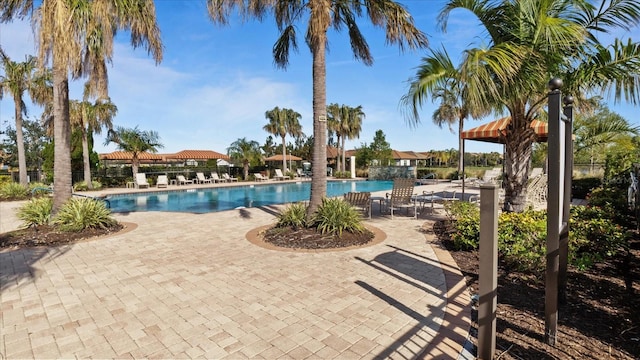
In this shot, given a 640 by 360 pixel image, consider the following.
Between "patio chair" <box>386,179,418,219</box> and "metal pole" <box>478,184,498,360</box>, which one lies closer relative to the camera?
"metal pole" <box>478,184,498,360</box>

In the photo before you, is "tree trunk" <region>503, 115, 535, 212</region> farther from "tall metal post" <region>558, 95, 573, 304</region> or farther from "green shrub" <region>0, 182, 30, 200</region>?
"green shrub" <region>0, 182, 30, 200</region>

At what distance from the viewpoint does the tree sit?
36.3 m

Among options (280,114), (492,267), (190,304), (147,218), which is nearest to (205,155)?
(280,114)

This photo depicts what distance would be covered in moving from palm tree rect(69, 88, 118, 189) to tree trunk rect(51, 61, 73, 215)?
13.3 m

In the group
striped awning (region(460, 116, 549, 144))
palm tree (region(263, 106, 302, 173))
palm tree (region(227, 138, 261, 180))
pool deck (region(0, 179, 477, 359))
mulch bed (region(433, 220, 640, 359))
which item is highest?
palm tree (region(263, 106, 302, 173))

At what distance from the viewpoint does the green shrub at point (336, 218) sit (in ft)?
21.4

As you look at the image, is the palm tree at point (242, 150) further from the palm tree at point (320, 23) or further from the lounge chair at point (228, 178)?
the palm tree at point (320, 23)

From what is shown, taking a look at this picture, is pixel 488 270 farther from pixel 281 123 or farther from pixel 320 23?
pixel 281 123

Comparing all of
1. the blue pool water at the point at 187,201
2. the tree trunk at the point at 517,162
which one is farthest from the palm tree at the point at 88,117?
the tree trunk at the point at 517,162

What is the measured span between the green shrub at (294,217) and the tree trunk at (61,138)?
5.15m

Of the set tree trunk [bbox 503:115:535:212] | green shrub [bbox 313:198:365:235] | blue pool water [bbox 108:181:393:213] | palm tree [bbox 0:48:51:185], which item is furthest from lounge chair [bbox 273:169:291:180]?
tree trunk [bbox 503:115:535:212]

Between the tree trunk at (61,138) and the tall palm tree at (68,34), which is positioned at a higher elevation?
the tall palm tree at (68,34)

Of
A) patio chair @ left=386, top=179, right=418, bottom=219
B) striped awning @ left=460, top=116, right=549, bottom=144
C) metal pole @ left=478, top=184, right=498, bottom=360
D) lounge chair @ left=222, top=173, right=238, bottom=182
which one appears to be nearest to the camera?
metal pole @ left=478, top=184, right=498, bottom=360

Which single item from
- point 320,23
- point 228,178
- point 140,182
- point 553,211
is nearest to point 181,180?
point 140,182
